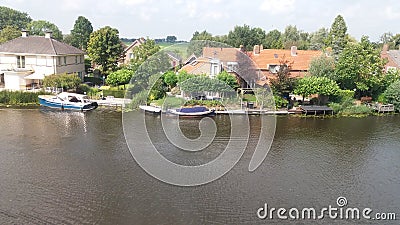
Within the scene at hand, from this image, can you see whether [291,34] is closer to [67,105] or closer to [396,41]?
[396,41]

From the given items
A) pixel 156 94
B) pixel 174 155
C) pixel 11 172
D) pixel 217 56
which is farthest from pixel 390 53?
pixel 11 172

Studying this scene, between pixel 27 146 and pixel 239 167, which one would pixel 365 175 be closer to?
pixel 239 167

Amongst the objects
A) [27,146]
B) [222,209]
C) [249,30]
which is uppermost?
[249,30]

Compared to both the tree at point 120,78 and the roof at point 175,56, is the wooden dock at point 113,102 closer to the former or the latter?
the tree at point 120,78

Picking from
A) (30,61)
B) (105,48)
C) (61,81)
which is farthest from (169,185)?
(105,48)

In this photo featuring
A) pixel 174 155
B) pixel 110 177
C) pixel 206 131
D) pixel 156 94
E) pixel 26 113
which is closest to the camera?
pixel 110 177

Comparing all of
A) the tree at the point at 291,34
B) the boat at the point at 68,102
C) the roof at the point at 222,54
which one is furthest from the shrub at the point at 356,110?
the tree at the point at 291,34
